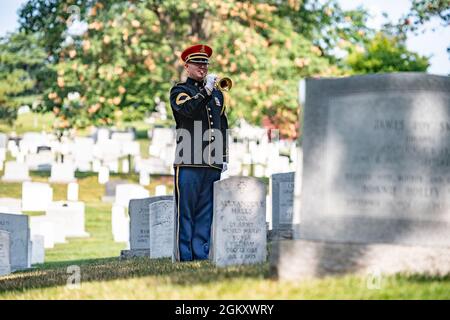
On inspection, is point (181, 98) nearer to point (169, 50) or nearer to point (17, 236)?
point (17, 236)

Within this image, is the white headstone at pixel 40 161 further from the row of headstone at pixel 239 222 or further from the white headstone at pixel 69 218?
the row of headstone at pixel 239 222

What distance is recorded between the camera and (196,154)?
44.8 feet

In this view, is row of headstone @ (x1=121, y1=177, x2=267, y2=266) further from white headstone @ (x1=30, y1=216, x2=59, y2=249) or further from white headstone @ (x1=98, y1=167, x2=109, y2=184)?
white headstone @ (x1=98, y1=167, x2=109, y2=184)

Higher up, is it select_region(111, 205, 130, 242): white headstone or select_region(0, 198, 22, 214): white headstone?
select_region(0, 198, 22, 214): white headstone

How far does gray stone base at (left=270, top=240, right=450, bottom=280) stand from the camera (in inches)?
369

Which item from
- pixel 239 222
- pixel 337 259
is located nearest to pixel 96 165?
pixel 239 222

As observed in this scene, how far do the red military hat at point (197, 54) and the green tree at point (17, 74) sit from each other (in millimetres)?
43887

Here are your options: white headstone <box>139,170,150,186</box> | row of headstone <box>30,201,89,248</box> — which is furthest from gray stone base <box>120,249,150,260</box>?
white headstone <box>139,170,150,186</box>

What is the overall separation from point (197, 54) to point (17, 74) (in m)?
47.5

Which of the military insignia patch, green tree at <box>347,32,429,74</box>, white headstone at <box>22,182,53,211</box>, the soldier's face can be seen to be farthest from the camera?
green tree at <box>347,32,429,74</box>

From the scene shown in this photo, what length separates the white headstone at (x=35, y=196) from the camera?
30062mm

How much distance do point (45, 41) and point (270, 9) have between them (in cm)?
715

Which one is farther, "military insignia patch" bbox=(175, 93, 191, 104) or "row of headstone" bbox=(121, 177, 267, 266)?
"military insignia patch" bbox=(175, 93, 191, 104)

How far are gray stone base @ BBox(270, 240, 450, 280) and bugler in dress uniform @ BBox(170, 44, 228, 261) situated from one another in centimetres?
417
